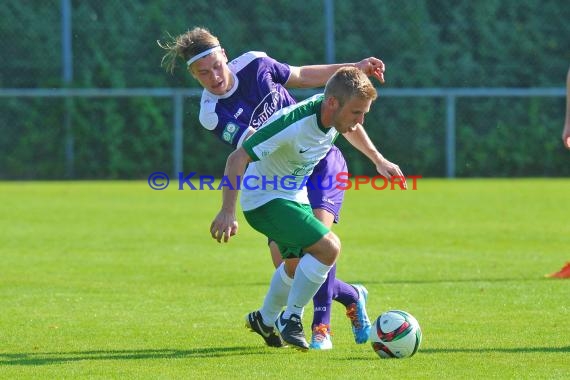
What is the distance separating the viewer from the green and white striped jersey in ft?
20.1

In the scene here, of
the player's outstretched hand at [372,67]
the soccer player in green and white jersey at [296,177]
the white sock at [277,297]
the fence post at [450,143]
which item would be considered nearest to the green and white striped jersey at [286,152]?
the soccer player in green and white jersey at [296,177]

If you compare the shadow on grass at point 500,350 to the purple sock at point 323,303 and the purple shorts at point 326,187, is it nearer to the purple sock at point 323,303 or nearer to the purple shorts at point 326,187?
the purple sock at point 323,303

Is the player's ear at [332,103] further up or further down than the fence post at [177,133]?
further up

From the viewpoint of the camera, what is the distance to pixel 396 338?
6219 mm

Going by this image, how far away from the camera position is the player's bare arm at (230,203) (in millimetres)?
5926

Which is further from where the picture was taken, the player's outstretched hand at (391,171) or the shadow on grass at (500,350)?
the player's outstretched hand at (391,171)

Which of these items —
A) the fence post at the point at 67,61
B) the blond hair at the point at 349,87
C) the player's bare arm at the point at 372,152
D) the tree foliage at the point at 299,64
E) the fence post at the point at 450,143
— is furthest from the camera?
the fence post at the point at 450,143

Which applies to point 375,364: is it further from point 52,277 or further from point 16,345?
point 52,277

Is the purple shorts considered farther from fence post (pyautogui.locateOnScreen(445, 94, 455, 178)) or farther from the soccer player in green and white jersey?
fence post (pyautogui.locateOnScreen(445, 94, 455, 178))

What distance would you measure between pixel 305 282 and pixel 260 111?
1.28m

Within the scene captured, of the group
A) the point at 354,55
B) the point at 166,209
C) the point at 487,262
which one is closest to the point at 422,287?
the point at 487,262

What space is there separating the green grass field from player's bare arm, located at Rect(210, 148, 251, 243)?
70 cm

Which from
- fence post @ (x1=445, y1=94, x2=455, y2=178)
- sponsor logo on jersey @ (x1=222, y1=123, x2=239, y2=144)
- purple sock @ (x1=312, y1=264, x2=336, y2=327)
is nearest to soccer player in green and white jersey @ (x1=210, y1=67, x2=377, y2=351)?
purple sock @ (x1=312, y1=264, x2=336, y2=327)

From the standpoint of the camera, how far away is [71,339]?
7035 mm
